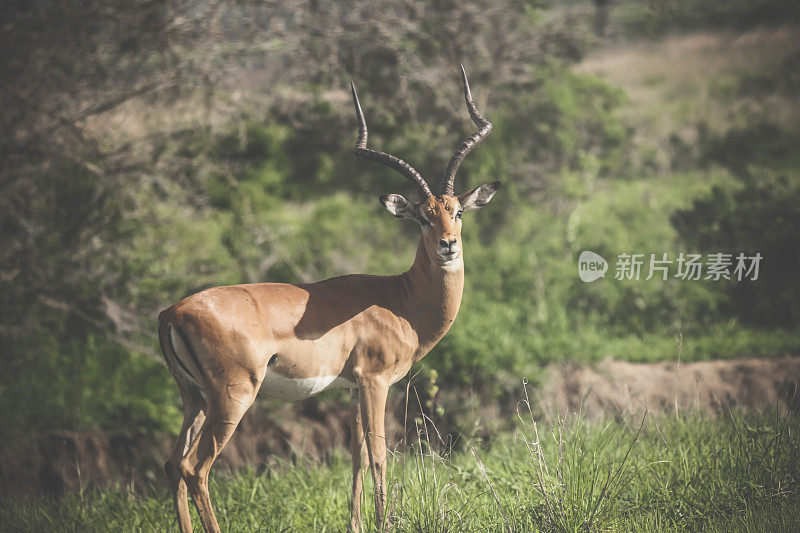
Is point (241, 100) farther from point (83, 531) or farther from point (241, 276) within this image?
point (83, 531)

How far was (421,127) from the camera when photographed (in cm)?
980

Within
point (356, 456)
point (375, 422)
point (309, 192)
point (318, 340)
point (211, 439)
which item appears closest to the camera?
point (211, 439)

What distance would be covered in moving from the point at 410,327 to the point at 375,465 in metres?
0.78

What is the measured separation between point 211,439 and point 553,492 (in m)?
1.76

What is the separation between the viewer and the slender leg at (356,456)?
12.5ft

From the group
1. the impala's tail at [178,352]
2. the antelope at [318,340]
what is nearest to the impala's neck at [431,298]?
the antelope at [318,340]

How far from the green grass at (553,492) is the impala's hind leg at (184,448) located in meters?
0.56

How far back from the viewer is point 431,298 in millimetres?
4055

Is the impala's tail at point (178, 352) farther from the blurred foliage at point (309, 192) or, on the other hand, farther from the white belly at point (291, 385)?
the blurred foliage at point (309, 192)

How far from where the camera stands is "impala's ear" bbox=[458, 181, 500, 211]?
4.08m

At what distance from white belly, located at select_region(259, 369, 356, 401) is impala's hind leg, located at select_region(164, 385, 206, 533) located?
0.35m

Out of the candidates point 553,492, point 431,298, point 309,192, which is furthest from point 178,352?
point 309,192

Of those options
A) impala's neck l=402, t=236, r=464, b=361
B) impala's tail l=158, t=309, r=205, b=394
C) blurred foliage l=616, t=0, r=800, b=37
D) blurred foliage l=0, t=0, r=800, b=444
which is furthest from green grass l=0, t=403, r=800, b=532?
blurred foliage l=616, t=0, r=800, b=37

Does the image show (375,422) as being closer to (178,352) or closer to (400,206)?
(178,352)
